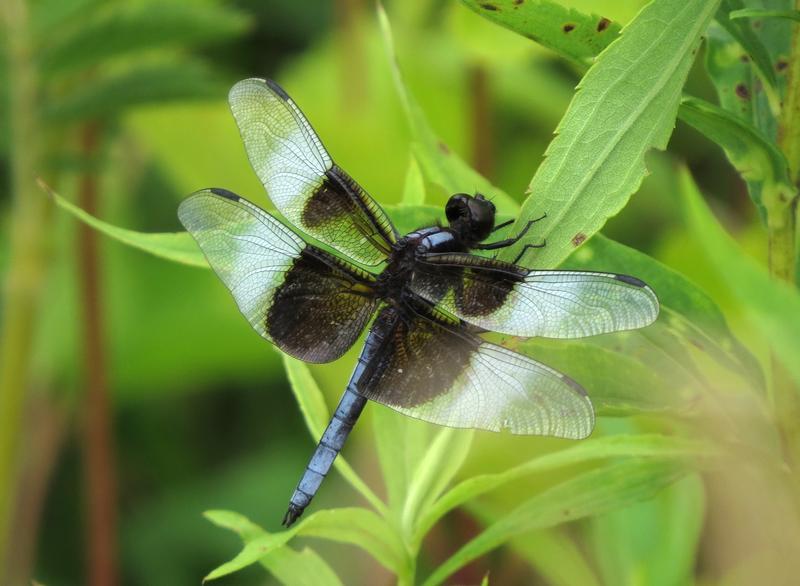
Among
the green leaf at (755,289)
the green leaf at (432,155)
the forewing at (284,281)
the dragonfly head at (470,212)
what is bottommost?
the green leaf at (755,289)

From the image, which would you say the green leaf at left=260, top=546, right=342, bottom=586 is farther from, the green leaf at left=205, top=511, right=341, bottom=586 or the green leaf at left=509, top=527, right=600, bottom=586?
the green leaf at left=509, top=527, right=600, bottom=586

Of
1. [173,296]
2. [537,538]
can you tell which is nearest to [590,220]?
[537,538]

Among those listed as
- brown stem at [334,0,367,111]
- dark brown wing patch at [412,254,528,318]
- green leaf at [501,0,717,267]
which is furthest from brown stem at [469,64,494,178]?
green leaf at [501,0,717,267]

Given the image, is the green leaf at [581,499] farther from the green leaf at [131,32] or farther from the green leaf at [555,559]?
the green leaf at [131,32]

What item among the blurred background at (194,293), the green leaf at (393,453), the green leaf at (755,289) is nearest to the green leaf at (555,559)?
the blurred background at (194,293)

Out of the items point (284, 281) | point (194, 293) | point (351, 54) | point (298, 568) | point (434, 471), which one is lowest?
point (298, 568)

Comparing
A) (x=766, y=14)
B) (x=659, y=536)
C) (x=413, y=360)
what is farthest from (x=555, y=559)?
(x=766, y=14)

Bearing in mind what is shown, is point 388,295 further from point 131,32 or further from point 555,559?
point 131,32
